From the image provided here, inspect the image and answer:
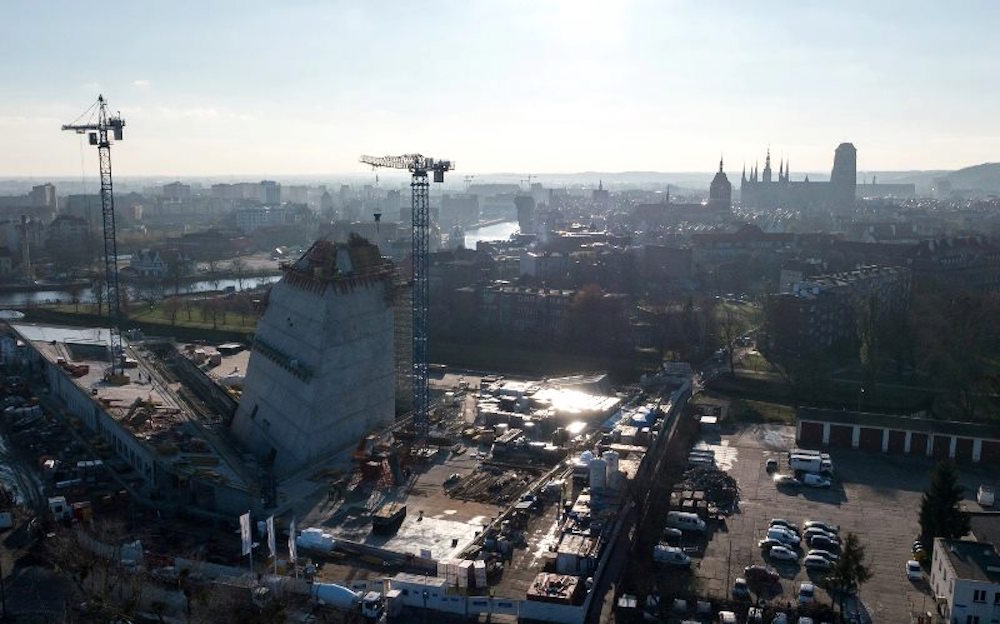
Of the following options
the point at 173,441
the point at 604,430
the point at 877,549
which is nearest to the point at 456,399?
the point at 604,430

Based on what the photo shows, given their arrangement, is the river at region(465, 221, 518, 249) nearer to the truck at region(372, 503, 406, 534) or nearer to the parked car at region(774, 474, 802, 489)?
the parked car at region(774, 474, 802, 489)

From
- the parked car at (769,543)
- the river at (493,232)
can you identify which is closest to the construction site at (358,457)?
the parked car at (769,543)

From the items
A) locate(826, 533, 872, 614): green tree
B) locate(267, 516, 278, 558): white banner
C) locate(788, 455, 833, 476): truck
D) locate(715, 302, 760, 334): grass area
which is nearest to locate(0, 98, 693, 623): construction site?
locate(267, 516, 278, 558): white banner

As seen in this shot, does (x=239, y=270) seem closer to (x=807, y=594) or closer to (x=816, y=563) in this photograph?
(x=816, y=563)

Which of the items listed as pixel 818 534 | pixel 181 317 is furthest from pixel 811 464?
pixel 181 317

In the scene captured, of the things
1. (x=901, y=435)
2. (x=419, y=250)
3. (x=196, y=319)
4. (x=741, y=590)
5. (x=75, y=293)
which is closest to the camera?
(x=741, y=590)

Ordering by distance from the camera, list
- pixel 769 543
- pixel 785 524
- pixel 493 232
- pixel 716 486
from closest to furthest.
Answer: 1. pixel 769 543
2. pixel 785 524
3. pixel 716 486
4. pixel 493 232
